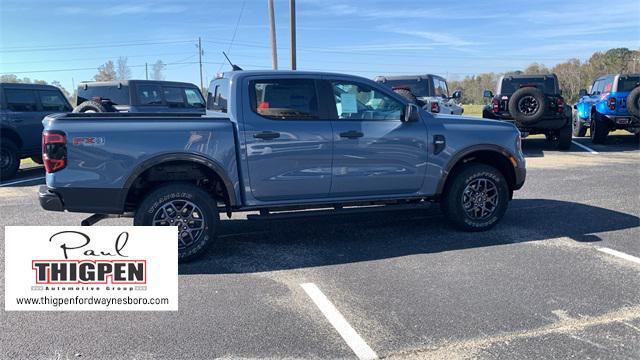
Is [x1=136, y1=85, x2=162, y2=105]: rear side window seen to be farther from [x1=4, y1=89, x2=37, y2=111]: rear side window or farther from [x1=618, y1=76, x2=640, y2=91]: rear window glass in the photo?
[x1=618, y1=76, x2=640, y2=91]: rear window glass

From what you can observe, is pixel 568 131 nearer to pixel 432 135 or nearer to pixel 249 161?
pixel 432 135

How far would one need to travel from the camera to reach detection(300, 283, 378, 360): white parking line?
129 inches

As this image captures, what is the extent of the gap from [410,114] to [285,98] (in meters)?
1.31

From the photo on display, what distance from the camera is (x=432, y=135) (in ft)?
18.2

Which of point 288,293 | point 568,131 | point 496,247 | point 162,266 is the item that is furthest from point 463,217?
point 568,131

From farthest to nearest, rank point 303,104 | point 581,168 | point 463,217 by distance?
point 581,168
point 463,217
point 303,104

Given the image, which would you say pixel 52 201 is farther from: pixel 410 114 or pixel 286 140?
pixel 410 114

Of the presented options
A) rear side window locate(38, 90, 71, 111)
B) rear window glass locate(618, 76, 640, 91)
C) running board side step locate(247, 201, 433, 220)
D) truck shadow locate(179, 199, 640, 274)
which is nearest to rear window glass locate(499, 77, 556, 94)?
rear window glass locate(618, 76, 640, 91)

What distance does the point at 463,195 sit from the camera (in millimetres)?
5785

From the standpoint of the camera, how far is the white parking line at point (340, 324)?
3.27 m

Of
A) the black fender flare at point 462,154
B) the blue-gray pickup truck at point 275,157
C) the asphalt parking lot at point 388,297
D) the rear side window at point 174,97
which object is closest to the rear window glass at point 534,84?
the asphalt parking lot at point 388,297

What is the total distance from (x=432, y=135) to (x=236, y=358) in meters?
3.34

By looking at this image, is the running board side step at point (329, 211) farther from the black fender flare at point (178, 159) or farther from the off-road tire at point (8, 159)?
the off-road tire at point (8, 159)

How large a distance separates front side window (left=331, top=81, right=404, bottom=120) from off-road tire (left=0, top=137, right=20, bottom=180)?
26.7 ft
